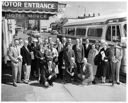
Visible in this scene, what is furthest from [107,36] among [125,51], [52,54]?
[52,54]

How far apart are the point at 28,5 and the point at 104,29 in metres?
3.70

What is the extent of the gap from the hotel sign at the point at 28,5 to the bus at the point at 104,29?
2.71 m

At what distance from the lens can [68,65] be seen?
6.34 m

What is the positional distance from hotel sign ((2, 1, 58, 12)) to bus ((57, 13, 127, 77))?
2714 mm

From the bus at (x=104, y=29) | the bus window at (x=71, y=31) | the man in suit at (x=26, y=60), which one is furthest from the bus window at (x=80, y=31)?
the man in suit at (x=26, y=60)

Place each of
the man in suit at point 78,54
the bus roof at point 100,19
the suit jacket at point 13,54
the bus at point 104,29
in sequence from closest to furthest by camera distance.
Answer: the suit jacket at point 13,54, the man in suit at point 78,54, the bus at point 104,29, the bus roof at point 100,19

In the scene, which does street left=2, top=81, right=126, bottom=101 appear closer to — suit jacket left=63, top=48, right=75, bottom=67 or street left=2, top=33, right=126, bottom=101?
street left=2, top=33, right=126, bottom=101

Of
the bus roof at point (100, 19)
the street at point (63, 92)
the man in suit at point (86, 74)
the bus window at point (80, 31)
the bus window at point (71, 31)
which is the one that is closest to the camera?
the street at point (63, 92)

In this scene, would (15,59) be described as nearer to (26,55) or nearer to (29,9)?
(26,55)

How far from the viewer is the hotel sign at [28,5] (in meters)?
6.06

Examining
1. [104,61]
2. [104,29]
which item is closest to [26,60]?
[104,61]

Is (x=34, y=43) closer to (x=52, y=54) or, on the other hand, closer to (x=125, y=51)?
(x=52, y=54)

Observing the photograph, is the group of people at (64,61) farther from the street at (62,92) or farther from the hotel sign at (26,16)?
the hotel sign at (26,16)

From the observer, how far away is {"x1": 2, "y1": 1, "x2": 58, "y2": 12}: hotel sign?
6.06 meters
